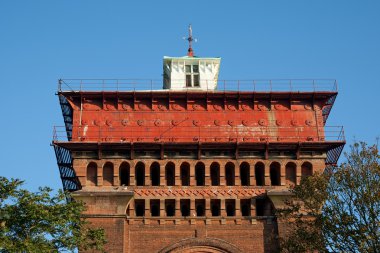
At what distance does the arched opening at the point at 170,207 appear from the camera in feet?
156

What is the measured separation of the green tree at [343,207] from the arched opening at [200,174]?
25.1 ft

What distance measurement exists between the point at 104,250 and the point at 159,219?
12.1 feet

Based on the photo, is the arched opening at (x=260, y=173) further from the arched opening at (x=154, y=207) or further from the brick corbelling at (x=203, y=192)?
the arched opening at (x=154, y=207)

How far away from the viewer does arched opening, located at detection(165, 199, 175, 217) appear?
47.4 metres

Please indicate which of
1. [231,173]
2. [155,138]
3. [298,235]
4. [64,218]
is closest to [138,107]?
[155,138]

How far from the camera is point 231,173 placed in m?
48.7

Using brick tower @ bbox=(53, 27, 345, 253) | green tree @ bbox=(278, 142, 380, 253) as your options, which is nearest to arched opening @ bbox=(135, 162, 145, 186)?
brick tower @ bbox=(53, 27, 345, 253)

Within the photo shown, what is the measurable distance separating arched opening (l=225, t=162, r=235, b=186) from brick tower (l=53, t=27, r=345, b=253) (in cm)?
6

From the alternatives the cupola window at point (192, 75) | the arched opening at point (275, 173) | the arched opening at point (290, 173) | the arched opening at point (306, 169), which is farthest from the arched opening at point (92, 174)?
the arched opening at point (306, 169)

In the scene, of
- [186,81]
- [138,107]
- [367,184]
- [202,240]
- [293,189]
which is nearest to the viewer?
[367,184]

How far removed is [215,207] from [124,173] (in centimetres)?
547

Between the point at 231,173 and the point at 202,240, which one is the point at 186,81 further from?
the point at 202,240

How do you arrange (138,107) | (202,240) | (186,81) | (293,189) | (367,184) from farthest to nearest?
(186,81) → (138,107) → (202,240) → (293,189) → (367,184)

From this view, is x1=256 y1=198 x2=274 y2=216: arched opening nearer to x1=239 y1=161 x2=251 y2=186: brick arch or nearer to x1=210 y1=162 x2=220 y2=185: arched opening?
x1=239 y1=161 x2=251 y2=186: brick arch
